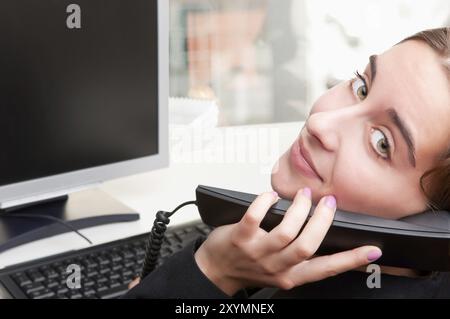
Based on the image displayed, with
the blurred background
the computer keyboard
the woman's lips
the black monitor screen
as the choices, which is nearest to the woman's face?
the woman's lips

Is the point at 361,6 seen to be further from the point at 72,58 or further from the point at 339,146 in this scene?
the point at 339,146

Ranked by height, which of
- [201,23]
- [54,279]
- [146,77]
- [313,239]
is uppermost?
[201,23]

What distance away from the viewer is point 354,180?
52cm

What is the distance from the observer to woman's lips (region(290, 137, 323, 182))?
551 millimetres

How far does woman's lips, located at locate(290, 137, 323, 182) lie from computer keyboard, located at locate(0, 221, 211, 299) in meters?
0.30

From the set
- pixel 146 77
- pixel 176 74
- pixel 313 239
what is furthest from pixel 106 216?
pixel 176 74

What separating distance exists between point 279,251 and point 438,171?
0.52ft

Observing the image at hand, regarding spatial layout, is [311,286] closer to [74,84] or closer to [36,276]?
[36,276]

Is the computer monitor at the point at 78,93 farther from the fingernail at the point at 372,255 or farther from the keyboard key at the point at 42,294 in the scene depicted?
the fingernail at the point at 372,255

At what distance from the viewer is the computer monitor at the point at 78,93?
83 centimetres

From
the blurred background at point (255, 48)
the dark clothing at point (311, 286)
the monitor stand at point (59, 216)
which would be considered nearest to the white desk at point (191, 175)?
the monitor stand at point (59, 216)

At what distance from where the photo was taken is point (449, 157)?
494 millimetres

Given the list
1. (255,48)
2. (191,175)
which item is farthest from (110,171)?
(255,48)

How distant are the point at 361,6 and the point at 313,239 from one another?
1.70 meters
